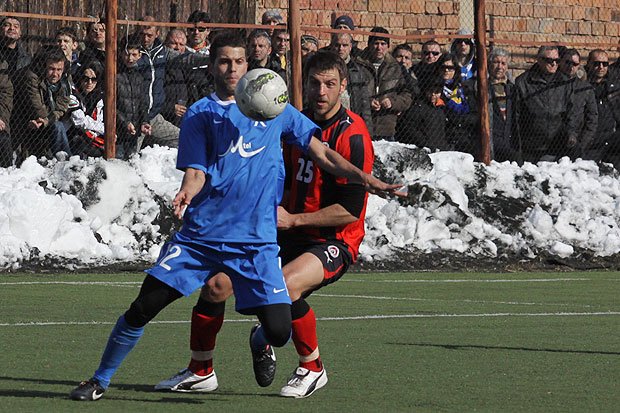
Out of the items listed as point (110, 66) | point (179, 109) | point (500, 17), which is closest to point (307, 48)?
point (179, 109)

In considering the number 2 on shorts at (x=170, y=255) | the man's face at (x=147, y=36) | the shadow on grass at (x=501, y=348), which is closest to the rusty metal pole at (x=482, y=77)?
the man's face at (x=147, y=36)

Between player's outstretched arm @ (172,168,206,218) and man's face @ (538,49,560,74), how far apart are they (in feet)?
39.1

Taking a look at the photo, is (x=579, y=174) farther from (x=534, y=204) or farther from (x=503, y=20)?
(x=503, y=20)

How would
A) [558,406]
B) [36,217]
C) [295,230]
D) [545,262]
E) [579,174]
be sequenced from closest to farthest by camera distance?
[558,406]
[295,230]
[36,217]
[545,262]
[579,174]

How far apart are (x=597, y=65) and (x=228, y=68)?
41.8 feet

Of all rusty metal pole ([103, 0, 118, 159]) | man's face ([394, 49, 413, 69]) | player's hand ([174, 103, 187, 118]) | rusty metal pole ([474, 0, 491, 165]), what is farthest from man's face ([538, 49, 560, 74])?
rusty metal pole ([103, 0, 118, 159])

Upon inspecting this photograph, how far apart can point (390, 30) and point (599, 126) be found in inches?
170

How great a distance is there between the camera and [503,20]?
2364 cm

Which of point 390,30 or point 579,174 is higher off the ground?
point 390,30

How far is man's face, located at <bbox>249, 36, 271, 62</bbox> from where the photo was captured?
54.7ft

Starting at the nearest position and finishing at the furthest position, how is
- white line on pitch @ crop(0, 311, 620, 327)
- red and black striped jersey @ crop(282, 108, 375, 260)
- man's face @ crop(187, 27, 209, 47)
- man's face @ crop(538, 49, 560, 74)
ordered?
red and black striped jersey @ crop(282, 108, 375, 260) < white line on pitch @ crop(0, 311, 620, 327) < man's face @ crop(187, 27, 209, 47) < man's face @ crop(538, 49, 560, 74)

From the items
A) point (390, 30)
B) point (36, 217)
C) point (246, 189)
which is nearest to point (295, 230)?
point (246, 189)

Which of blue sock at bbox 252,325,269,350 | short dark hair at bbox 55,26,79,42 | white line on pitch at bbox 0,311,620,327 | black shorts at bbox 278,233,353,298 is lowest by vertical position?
white line on pitch at bbox 0,311,620,327

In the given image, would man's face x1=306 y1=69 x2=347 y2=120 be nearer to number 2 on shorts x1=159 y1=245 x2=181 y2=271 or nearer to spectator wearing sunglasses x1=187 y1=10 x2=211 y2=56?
number 2 on shorts x1=159 y1=245 x2=181 y2=271
